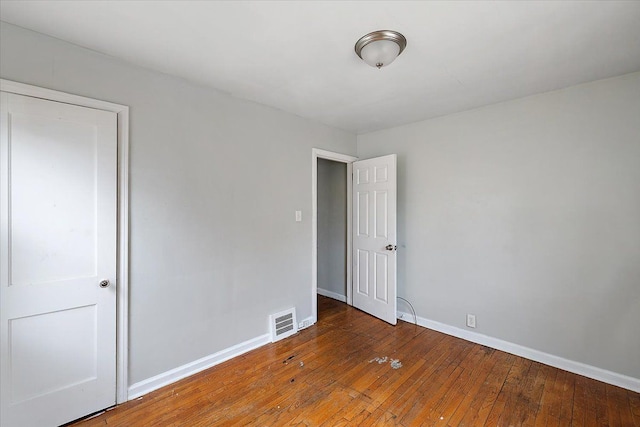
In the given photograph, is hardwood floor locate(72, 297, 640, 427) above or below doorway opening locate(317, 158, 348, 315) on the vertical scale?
below

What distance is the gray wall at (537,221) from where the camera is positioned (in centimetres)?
217

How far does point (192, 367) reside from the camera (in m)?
2.30

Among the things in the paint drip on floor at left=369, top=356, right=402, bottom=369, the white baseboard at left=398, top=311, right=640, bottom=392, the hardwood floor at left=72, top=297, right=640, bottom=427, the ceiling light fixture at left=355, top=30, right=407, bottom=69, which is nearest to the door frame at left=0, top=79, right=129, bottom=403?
the hardwood floor at left=72, top=297, right=640, bottom=427

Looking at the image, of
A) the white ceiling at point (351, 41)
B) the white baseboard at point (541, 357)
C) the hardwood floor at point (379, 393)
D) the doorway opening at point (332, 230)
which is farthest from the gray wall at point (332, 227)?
the white ceiling at point (351, 41)

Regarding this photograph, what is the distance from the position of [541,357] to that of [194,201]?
3352 mm

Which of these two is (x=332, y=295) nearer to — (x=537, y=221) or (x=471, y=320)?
(x=471, y=320)

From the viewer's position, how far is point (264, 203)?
2814 millimetres

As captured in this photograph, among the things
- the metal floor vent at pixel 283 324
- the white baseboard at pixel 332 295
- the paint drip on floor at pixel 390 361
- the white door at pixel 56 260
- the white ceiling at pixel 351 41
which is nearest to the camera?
the white ceiling at pixel 351 41

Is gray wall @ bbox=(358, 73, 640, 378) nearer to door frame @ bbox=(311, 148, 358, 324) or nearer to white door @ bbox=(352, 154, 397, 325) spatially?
white door @ bbox=(352, 154, 397, 325)

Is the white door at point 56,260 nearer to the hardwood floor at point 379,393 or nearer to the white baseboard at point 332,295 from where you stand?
the hardwood floor at point 379,393

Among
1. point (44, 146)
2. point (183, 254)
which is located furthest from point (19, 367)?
point (44, 146)

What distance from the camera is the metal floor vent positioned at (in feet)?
9.40

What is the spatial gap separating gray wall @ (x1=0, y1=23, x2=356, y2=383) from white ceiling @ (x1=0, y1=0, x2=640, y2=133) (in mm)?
169

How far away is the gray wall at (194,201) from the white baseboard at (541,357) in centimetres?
167
